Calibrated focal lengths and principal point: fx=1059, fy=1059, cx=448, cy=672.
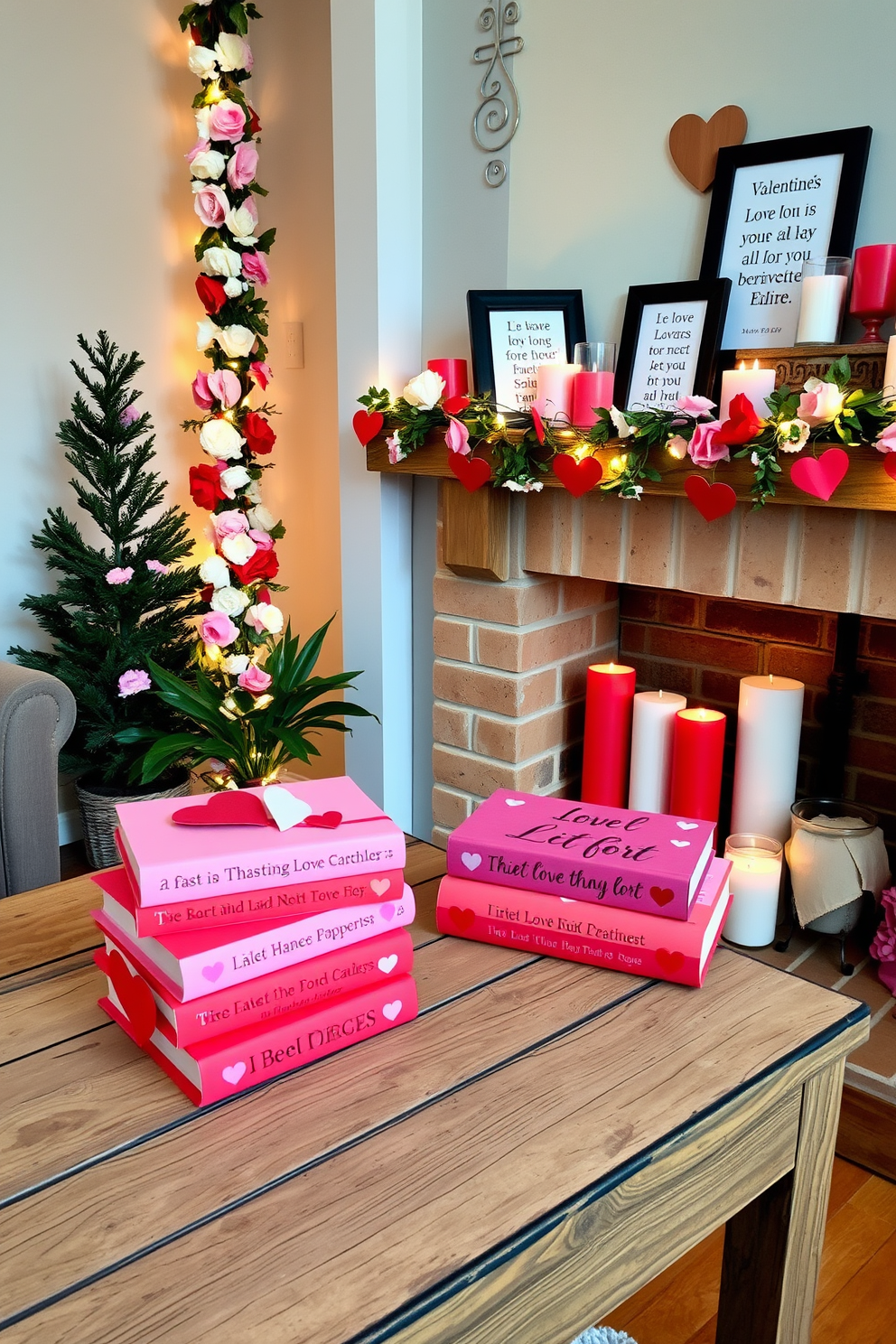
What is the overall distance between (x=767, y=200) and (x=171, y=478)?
1.79 m

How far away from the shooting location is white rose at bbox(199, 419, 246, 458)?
96.7 inches

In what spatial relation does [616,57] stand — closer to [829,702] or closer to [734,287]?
[734,287]

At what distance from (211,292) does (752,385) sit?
1.41 m

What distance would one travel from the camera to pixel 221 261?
2406 millimetres

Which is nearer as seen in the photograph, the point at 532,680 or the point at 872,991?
the point at 872,991

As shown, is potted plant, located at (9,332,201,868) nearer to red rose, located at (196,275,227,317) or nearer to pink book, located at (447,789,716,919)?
red rose, located at (196,275,227,317)

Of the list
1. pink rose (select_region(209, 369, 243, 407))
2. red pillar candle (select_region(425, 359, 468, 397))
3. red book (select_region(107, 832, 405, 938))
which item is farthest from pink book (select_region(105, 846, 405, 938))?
pink rose (select_region(209, 369, 243, 407))

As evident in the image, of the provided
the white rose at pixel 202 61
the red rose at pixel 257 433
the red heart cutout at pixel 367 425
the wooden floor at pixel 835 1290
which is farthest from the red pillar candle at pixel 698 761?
the white rose at pixel 202 61

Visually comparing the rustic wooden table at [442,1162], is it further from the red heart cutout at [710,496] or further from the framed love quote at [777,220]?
the framed love quote at [777,220]

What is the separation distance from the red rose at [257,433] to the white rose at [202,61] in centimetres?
75

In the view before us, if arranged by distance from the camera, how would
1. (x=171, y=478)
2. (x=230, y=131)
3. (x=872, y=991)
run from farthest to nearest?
(x=171, y=478) < (x=230, y=131) < (x=872, y=991)

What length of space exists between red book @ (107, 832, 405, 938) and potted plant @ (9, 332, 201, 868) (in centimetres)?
158

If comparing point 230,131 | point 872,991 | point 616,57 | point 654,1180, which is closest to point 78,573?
point 230,131

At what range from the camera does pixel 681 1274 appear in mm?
1432
